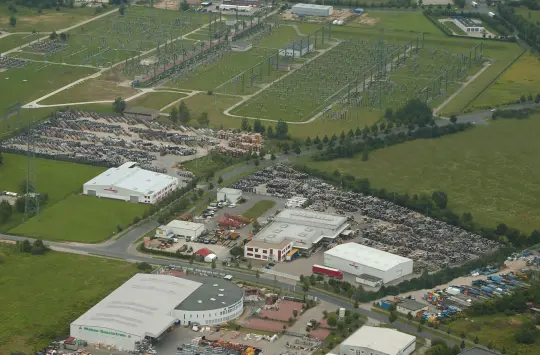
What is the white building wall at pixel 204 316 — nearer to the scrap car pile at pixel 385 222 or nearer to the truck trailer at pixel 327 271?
the truck trailer at pixel 327 271

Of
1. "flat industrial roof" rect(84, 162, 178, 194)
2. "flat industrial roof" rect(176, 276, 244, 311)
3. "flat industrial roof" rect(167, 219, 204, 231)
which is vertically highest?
"flat industrial roof" rect(176, 276, 244, 311)

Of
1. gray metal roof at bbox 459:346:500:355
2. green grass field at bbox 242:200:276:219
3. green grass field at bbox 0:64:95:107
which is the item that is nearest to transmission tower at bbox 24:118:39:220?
green grass field at bbox 0:64:95:107

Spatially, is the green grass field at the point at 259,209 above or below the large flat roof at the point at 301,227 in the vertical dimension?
below

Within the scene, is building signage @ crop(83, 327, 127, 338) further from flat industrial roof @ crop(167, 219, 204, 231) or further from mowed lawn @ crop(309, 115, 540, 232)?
mowed lawn @ crop(309, 115, 540, 232)

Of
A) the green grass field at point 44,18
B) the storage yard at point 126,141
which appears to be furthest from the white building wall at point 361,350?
the green grass field at point 44,18

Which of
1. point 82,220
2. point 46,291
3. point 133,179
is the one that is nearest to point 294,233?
point 82,220

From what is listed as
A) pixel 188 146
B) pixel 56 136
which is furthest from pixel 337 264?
pixel 56 136

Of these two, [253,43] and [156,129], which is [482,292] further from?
[253,43]
